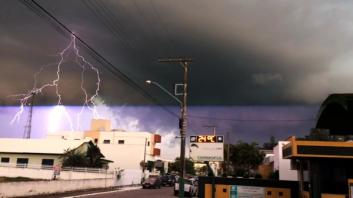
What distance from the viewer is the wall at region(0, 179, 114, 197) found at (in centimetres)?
2109

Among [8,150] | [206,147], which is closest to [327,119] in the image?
[206,147]

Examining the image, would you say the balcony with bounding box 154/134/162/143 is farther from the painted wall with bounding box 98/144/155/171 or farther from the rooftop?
the rooftop

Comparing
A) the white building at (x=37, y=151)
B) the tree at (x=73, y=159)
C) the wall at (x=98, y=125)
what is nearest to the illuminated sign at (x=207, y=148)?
the tree at (x=73, y=159)

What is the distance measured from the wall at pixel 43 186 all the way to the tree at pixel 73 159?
832 cm

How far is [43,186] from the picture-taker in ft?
81.2

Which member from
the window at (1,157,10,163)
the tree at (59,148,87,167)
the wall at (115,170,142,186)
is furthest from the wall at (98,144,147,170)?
the tree at (59,148,87,167)

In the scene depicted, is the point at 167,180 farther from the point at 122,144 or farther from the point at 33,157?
the point at 33,157

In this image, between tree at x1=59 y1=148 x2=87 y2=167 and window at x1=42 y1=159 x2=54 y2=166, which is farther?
window at x1=42 y1=159 x2=54 y2=166

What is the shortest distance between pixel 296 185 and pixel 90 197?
49.5 ft

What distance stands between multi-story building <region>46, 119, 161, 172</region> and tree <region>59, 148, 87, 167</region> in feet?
52.3

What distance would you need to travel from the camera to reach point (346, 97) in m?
11.5

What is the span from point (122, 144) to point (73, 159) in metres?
22.5

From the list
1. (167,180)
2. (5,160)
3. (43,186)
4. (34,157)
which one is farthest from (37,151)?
Answer: (43,186)

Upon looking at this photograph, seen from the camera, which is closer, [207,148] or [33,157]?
[207,148]
